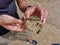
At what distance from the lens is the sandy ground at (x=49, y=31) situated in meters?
1.87

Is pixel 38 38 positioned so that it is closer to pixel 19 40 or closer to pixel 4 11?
pixel 19 40

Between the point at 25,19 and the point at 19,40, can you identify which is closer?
the point at 25,19

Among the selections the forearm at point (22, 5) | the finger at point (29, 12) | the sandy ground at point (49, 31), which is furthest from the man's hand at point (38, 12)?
the sandy ground at point (49, 31)

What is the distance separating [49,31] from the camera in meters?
2.10

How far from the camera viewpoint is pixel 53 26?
2188 mm

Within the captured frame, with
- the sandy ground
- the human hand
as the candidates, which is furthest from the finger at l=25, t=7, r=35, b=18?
the sandy ground

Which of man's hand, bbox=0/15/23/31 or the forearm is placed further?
the forearm

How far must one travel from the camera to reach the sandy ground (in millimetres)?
1872

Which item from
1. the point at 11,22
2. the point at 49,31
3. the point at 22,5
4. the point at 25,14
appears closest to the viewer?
the point at 11,22

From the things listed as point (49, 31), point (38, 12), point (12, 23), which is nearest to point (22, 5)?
point (38, 12)

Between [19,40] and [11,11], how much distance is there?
711mm

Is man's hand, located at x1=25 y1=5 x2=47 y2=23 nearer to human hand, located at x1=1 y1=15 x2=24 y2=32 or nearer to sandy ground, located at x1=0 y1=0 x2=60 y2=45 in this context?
human hand, located at x1=1 y1=15 x2=24 y2=32

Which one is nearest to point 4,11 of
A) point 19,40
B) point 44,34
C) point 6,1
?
point 6,1

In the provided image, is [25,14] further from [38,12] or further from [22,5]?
[22,5]
